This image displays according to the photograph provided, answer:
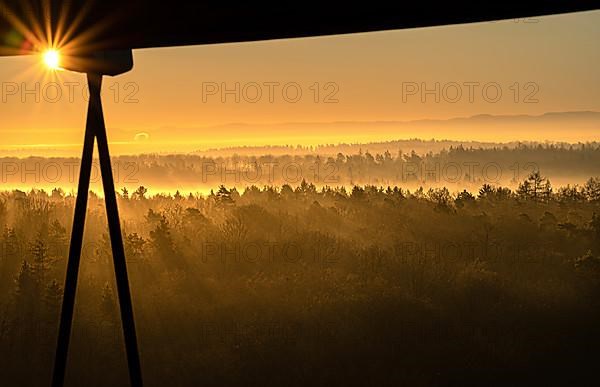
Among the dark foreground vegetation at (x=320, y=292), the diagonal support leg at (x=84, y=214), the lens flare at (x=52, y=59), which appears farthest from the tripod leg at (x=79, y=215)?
the dark foreground vegetation at (x=320, y=292)

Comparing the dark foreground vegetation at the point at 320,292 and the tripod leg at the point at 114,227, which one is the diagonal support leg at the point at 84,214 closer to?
the tripod leg at the point at 114,227

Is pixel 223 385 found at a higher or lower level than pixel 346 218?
lower

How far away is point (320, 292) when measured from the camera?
65.0 ft

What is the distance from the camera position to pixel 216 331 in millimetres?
18531

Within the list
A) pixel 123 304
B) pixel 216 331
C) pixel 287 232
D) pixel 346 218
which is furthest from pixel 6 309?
pixel 123 304

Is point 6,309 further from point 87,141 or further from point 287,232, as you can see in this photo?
point 87,141

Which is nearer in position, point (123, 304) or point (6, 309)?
point (123, 304)

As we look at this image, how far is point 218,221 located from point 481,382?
1355 cm

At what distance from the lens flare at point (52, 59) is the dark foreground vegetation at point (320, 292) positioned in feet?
36.5

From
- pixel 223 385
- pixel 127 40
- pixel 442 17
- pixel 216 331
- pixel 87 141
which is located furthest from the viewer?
pixel 216 331

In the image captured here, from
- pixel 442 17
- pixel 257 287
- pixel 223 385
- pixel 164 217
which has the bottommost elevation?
pixel 223 385

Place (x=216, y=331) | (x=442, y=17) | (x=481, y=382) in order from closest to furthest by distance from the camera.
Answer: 1. (x=442, y=17)
2. (x=481, y=382)
3. (x=216, y=331)

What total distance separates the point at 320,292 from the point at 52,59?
15.4 meters

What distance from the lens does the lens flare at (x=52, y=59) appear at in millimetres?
4765
